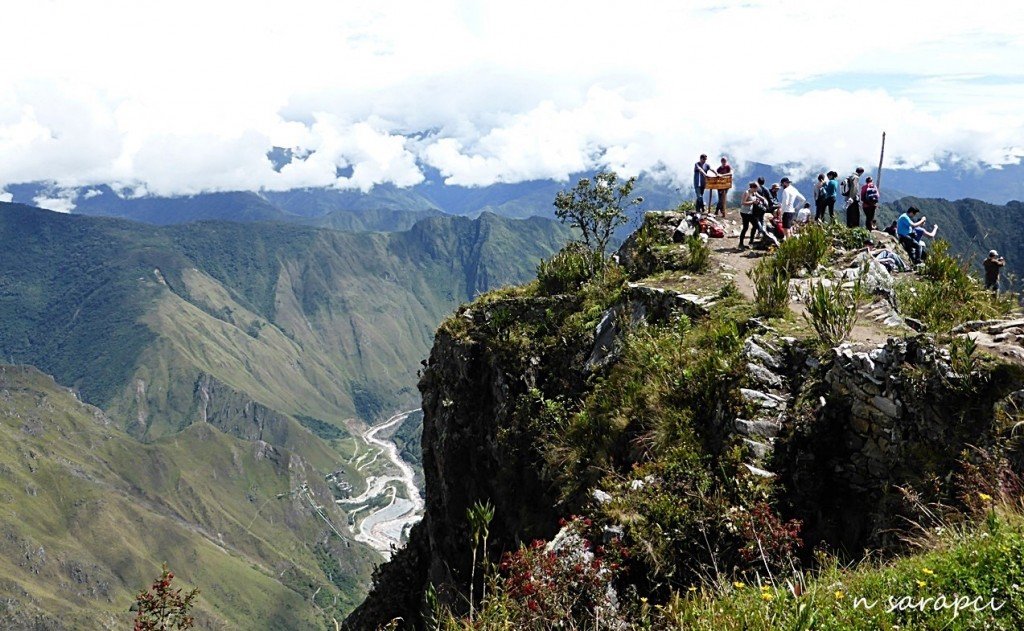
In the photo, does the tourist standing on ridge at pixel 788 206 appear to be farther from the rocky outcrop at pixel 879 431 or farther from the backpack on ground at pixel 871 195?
the rocky outcrop at pixel 879 431

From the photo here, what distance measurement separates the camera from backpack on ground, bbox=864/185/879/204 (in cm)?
2791

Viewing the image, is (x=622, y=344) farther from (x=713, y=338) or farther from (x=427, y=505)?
(x=427, y=505)

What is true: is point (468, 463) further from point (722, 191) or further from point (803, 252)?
point (722, 191)

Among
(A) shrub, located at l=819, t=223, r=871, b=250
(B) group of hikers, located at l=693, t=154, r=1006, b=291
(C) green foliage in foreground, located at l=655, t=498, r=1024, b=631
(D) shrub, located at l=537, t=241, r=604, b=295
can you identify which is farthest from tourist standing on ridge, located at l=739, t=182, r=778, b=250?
(C) green foliage in foreground, located at l=655, t=498, r=1024, b=631

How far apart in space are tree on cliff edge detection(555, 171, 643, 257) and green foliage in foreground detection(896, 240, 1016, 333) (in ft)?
51.6

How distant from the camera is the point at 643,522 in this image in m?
12.3

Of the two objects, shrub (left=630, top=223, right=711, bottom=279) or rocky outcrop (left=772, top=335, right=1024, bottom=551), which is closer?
rocky outcrop (left=772, top=335, right=1024, bottom=551)

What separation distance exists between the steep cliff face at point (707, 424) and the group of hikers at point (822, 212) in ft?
9.04

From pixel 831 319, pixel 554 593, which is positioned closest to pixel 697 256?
pixel 831 319

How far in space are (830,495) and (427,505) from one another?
19170mm

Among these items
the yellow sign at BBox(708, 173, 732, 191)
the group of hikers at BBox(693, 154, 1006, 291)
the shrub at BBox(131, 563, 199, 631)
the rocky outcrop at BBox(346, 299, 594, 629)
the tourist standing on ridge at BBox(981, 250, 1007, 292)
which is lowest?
the rocky outcrop at BBox(346, 299, 594, 629)

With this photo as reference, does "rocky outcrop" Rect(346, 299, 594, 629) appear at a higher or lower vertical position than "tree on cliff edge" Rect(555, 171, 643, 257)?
lower

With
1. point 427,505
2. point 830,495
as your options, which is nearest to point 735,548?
point 830,495

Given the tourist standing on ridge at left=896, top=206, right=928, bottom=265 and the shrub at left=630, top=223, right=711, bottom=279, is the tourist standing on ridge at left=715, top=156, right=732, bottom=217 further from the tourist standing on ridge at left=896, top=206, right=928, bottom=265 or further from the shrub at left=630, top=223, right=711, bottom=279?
the tourist standing on ridge at left=896, top=206, right=928, bottom=265
